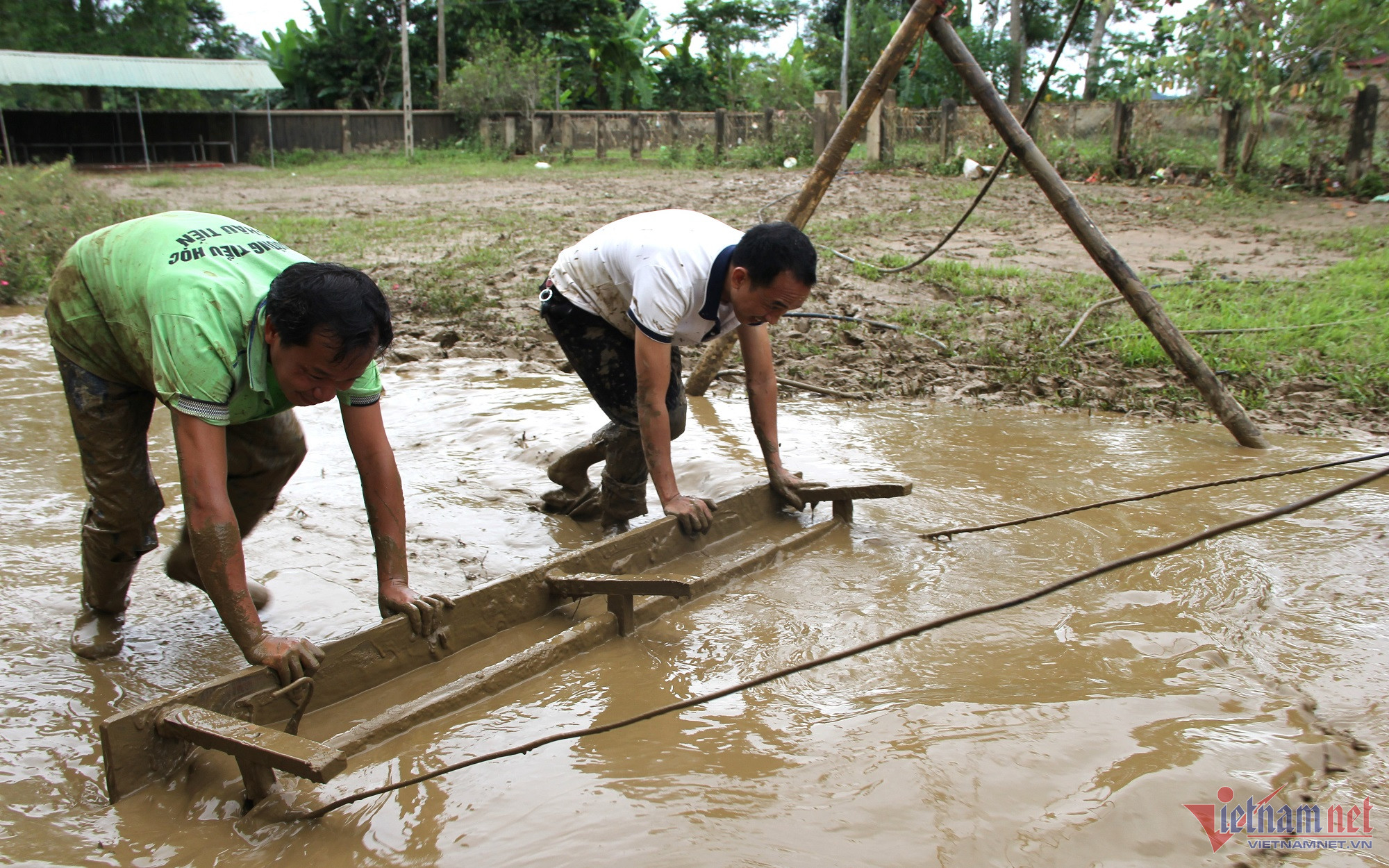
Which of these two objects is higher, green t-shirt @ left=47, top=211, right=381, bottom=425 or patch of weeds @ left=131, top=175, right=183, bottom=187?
patch of weeds @ left=131, top=175, right=183, bottom=187

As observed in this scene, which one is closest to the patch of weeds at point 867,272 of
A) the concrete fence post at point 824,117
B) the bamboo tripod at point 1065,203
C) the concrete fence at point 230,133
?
the bamboo tripod at point 1065,203

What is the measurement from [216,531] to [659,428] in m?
1.42

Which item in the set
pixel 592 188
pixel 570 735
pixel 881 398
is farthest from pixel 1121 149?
pixel 570 735

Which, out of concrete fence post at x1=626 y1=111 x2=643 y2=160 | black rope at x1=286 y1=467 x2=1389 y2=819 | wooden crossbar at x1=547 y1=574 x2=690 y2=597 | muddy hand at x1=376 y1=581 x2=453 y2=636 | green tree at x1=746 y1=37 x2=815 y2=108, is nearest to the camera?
black rope at x1=286 y1=467 x2=1389 y2=819

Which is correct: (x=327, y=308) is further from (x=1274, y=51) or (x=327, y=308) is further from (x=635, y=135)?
(x=635, y=135)

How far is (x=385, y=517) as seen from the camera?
262 cm

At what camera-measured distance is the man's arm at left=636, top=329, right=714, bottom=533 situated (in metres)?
3.14

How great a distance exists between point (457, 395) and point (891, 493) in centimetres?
298

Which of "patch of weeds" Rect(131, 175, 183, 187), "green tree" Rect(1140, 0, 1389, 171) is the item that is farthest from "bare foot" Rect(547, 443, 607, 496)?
"patch of weeds" Rect(131, 175, 183, 187)

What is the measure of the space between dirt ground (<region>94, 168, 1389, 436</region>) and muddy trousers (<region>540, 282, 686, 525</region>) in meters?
2.51

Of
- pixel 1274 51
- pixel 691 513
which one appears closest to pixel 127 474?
pixel 691 513

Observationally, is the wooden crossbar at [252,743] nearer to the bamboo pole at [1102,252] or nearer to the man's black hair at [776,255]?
the man's black hair at [776,255]

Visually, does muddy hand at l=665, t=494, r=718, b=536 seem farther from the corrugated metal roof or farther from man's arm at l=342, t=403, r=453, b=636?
the corrugated metal roof

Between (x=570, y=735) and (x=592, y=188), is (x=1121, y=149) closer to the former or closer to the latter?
(x=592, y=188)
